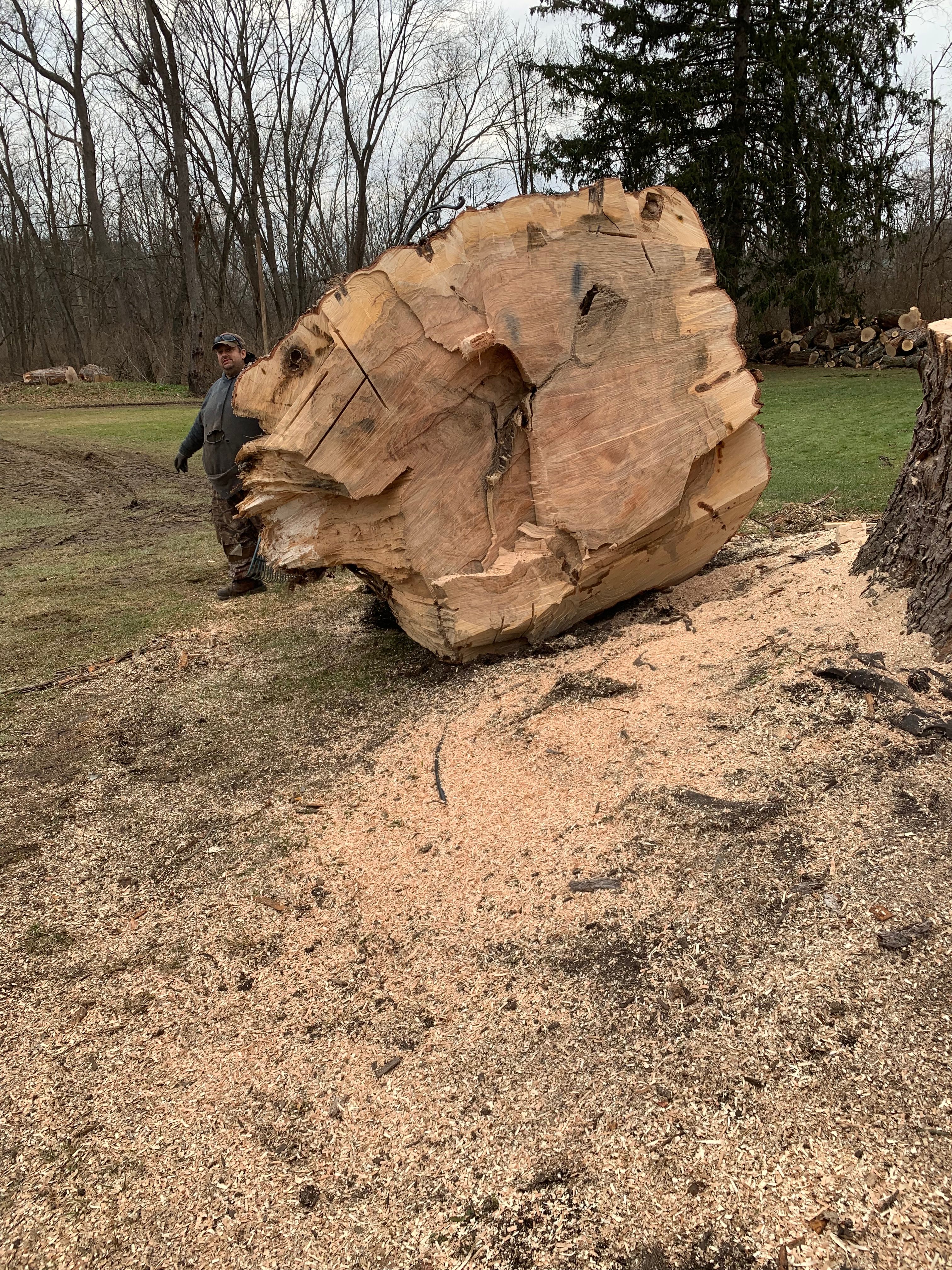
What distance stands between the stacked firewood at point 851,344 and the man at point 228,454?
11599 millimetres

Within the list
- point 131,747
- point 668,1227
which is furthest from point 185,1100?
point 131,747

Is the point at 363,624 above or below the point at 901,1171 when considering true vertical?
above

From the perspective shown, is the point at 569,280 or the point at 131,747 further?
the point at 131,747

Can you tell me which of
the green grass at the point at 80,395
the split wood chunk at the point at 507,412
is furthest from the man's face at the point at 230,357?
the green grass at the point at 80,395

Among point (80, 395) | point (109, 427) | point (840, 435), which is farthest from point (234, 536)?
point (80, 395)

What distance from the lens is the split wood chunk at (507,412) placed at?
121 inches

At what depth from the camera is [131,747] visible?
345 centimetres

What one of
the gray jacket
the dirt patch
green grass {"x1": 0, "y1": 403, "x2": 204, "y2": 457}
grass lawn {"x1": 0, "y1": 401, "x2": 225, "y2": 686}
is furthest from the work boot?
green grass {"x1": 0, "y1": 403, "x2": 204, "y2": 457}

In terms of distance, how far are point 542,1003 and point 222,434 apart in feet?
13.8

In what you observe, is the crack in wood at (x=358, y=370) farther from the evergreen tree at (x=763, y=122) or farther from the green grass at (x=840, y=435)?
the evergreen tree at (x=763, y=122)

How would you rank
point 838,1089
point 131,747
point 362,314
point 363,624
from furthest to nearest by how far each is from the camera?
point 363,624
point 131,747
point 362,314
point 838,1089

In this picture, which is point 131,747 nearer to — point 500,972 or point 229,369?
point 500,972

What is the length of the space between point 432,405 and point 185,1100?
2.39m

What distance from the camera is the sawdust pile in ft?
4.70
